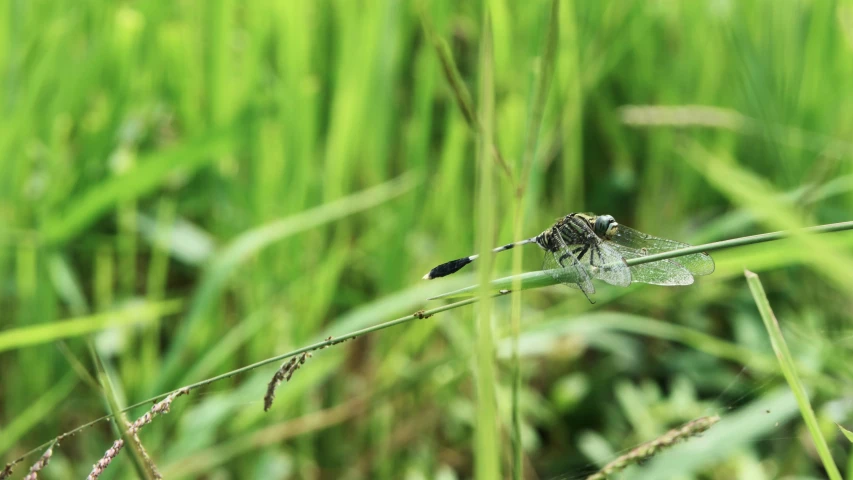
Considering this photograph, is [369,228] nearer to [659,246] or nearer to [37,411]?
[37,411]

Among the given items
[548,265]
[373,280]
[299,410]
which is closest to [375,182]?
[373,280]

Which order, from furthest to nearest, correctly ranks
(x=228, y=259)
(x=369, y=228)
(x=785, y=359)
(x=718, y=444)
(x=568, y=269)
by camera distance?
1. (x=369, y=228)
2. (x=228, y=259)
3. (x=718, y=444)
4. (x=568, y=269)
5. (x=785, y=359)

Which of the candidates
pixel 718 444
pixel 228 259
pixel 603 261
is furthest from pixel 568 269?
pixel 228 259

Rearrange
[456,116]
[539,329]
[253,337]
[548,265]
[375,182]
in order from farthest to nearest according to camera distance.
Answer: [375,182] → [456,116] → [253,337] → [539,329] → [548,265]

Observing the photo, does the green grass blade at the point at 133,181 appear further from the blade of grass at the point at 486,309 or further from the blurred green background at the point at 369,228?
the blade of grass at the point at 486,309

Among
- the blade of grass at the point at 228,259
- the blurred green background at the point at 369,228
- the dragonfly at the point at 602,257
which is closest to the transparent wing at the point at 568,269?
the dragonfly at the point at 602,257

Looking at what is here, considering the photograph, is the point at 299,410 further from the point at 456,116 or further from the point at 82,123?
the point at 82,123

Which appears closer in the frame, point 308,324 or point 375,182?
point 308,324
